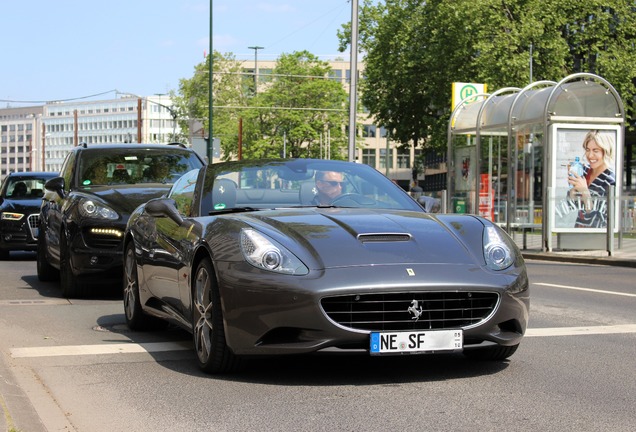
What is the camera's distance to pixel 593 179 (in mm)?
22938

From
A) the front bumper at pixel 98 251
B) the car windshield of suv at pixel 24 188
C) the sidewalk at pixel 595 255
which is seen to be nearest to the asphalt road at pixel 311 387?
the front bumper at pixel 98 251

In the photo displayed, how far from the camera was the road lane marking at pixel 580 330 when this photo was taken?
8.30 meters

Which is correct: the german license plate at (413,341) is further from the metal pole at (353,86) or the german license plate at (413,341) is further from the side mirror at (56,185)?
the metal pole at (353,86)

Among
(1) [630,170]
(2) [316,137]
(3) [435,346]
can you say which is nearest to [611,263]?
(3) [435,346]

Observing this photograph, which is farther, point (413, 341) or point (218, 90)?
point (218, 90)

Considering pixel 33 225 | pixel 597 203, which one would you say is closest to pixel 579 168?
pixel 597 203

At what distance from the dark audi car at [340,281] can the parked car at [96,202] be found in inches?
168

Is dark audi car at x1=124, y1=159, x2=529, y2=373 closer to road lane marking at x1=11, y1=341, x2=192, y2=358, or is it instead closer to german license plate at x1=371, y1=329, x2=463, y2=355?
german license plate at x1=371, y1=329, x2=463, y2=355

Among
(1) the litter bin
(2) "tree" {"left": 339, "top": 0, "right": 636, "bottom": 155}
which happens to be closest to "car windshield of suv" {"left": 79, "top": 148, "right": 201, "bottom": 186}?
(1) the litter bin

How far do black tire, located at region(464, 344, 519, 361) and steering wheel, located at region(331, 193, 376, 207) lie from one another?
4.06 feet

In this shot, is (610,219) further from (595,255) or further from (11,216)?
(11,216)

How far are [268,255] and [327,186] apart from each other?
146 centimetres

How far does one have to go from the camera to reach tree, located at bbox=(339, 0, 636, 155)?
47469 mm

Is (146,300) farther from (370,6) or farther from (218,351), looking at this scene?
(370,6)
